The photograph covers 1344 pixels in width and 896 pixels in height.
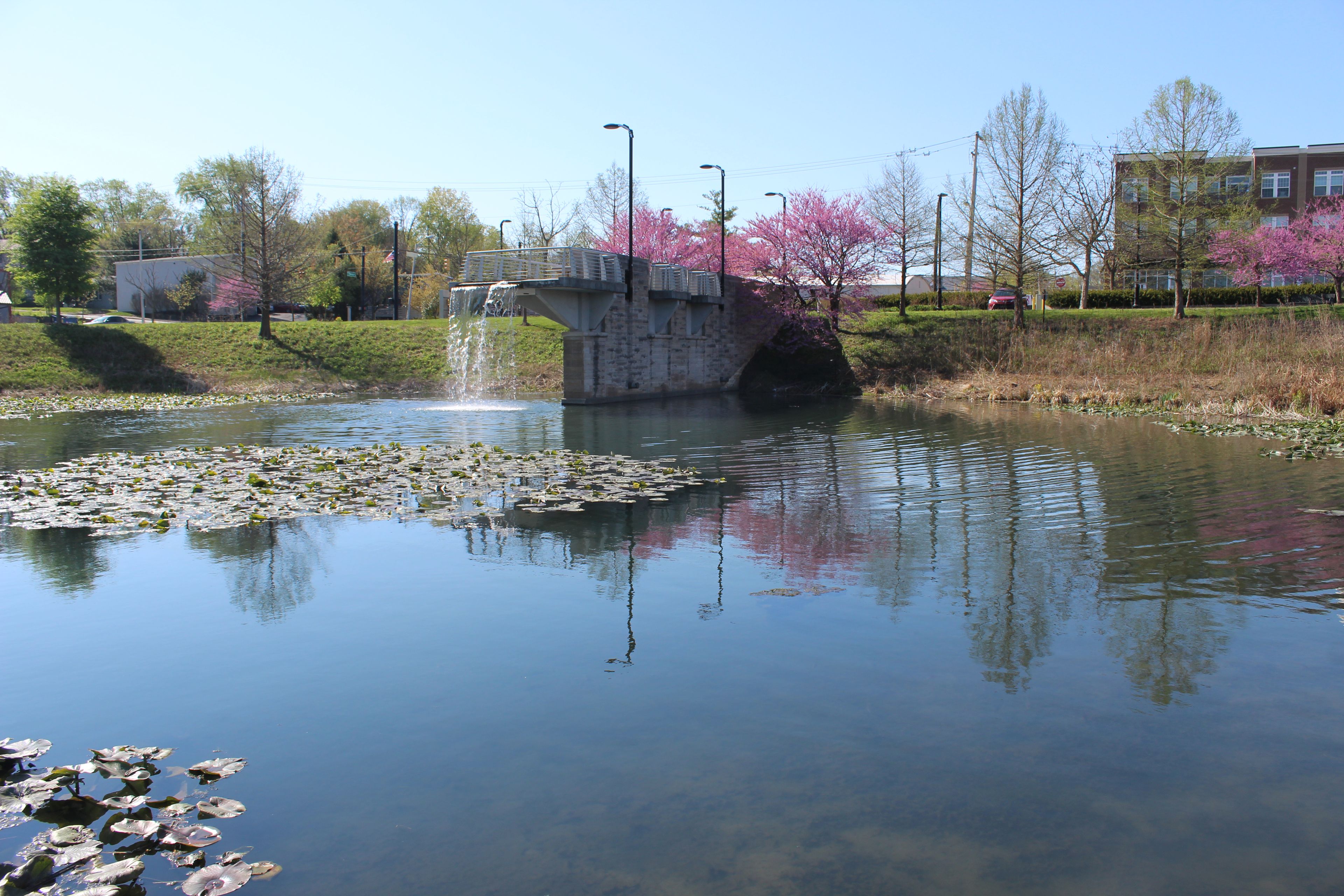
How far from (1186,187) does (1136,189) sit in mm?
2412

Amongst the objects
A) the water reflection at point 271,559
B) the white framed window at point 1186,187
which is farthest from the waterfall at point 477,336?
the white framed window at point 1186,187

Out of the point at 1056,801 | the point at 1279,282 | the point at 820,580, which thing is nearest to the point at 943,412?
the point at 820,580

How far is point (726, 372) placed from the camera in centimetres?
4197

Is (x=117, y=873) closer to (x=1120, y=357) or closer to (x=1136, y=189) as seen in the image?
(x=1120, y=357)

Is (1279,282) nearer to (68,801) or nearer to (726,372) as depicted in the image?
(726,372)

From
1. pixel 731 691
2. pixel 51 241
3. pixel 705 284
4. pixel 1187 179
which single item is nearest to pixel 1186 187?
pixel 1187 179

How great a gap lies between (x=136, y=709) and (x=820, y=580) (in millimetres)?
5236

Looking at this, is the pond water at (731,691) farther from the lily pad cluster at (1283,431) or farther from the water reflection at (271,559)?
the lily pad cluster at (1283,431)

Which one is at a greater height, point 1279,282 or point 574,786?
point 1279,282

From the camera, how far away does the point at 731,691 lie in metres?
5.59

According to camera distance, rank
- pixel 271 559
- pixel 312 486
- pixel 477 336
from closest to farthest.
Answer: pixel 271 559 < pixel 312 486 < pixel 477 336

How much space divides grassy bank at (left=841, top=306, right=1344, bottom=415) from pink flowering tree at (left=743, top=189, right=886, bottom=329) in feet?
6.72

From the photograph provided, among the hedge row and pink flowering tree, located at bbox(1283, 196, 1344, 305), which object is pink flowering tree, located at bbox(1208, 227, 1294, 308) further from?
the hedge row

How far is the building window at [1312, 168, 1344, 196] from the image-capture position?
2317 inches
